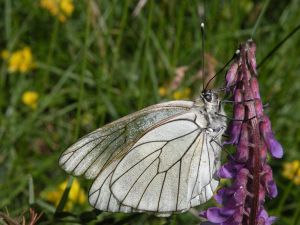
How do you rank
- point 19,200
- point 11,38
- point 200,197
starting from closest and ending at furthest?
point 200,197
point 19,200
point 11,38

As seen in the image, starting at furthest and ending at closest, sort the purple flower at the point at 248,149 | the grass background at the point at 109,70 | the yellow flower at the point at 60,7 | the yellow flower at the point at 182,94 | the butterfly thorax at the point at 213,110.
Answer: the yellow flower at the point at 60,7
the yellow flower at the point at 182,94
the grass background at the point at 109,70
the butterfly thorax at the point at 213,110
the purple flower at the point at 248,149

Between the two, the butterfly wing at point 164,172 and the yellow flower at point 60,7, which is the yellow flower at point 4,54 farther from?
the butterfly wing at point 164,172

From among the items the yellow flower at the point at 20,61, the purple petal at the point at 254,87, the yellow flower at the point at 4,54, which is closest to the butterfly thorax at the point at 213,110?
the purple petal at the point at 254,87

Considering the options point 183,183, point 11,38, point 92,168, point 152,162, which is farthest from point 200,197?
point 11,38

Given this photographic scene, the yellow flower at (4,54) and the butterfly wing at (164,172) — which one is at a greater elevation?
the yellow flower at (4,54)

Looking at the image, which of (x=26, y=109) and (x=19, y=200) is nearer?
(x=19, y=200)

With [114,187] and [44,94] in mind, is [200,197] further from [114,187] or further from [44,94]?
[44,94]
